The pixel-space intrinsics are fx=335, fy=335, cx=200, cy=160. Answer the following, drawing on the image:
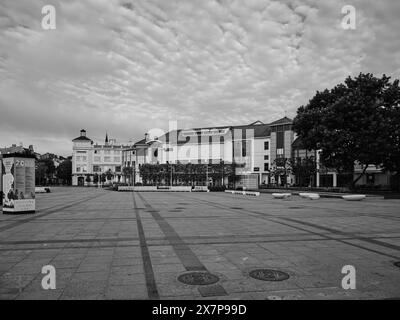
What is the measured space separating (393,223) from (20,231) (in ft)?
44.1

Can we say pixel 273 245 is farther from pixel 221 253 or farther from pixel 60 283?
pixel 60 283

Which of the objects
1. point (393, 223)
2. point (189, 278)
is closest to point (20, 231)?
point (189, 278)

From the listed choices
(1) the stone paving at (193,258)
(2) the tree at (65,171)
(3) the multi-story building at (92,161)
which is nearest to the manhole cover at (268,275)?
(1) the stone paving at (193,258)

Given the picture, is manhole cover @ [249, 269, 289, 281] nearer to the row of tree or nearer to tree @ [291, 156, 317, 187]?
tree @ [291, 156, 317, 187]

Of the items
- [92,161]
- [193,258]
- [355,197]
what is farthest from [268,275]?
[92,161]

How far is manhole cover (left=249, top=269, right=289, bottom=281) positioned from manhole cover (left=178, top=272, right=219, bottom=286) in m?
0.72

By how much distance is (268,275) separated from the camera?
5.88 metres

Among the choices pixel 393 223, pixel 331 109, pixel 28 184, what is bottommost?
pixel 393 223

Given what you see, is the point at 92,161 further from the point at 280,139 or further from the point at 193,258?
the point at 193,258

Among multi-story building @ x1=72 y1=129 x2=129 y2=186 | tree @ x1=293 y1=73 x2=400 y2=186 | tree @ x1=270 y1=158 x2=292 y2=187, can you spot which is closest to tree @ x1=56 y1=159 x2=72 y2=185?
multi-story building @ x1=72 y1=129 x2=129 y2=186

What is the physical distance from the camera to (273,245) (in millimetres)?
8570

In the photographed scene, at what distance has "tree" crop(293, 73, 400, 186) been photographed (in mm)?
32281

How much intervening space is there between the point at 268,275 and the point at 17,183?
13.7m
